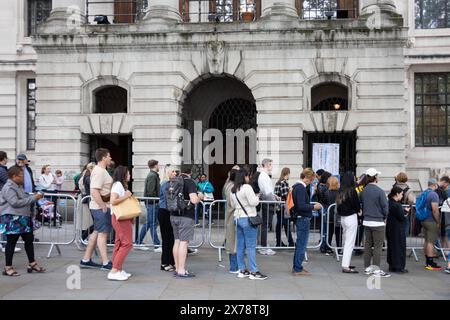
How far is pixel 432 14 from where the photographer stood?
2458 centimetres

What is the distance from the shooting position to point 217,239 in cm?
1389

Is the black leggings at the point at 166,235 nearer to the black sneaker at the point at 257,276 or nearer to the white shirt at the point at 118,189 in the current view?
the white shirt at the point at 118,189

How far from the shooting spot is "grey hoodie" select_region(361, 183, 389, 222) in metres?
10.3

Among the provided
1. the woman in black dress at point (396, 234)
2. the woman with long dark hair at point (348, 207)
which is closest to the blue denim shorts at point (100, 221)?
the woman with long dark hair at point (348, 207)

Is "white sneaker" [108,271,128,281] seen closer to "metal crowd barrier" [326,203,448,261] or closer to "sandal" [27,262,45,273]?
"sandal" [27,262,45,273]

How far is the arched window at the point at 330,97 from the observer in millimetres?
21094

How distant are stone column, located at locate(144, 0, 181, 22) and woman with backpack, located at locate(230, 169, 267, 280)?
1156 centimetres

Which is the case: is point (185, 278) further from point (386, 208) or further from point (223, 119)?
point (223, 119)

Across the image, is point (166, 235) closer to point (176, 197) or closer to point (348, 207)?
point (176, 197)

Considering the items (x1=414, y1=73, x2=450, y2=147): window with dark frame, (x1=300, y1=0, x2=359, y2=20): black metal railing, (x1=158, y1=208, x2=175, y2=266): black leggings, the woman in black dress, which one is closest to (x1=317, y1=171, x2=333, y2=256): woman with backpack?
the woman in black dress

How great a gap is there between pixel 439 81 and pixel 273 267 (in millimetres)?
16821

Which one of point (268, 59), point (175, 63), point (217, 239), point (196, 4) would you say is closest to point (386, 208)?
point (217, 239)

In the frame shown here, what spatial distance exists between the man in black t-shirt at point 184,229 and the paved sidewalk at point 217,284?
339 mm

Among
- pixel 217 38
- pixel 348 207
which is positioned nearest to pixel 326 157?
pixel 217 38
